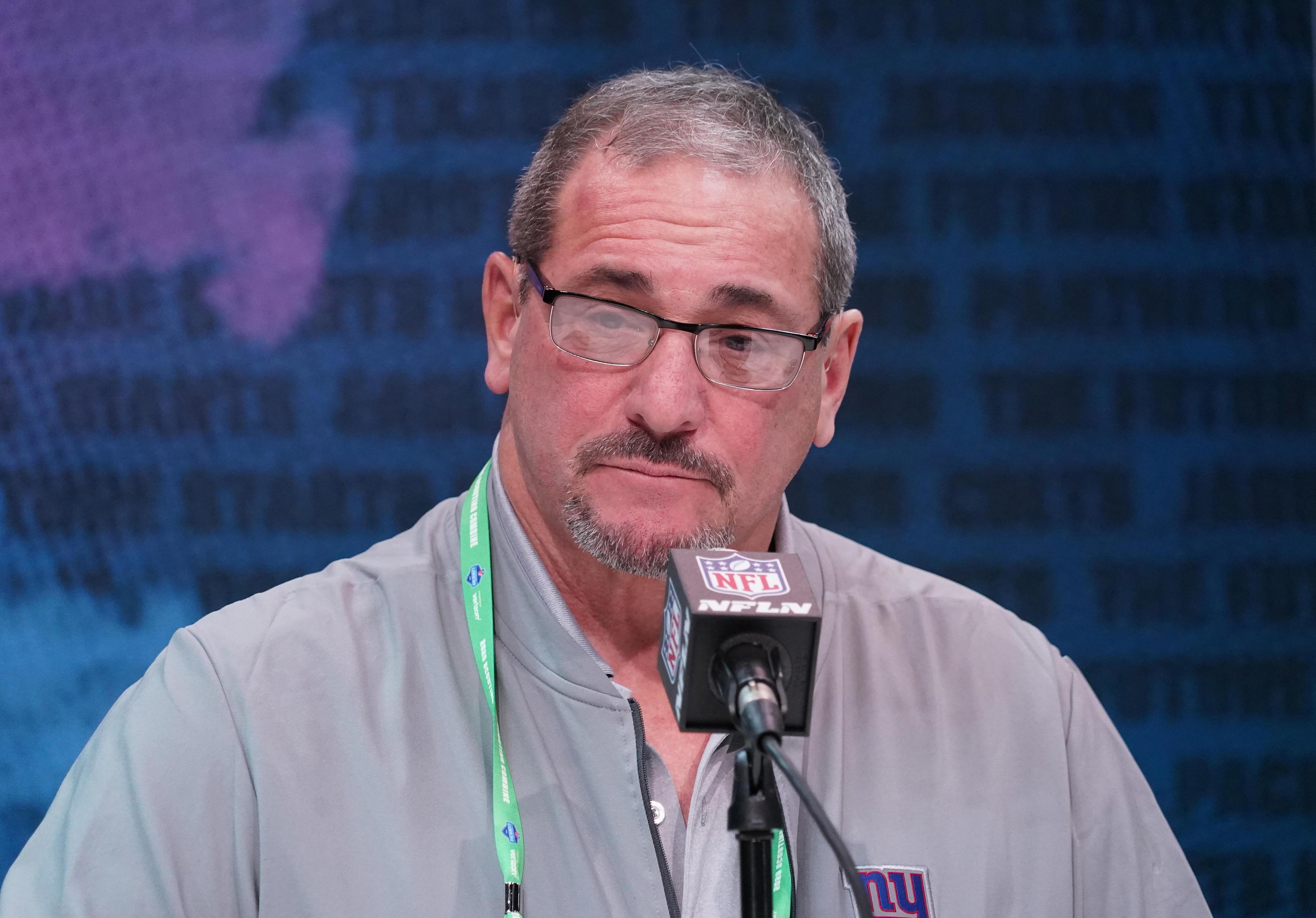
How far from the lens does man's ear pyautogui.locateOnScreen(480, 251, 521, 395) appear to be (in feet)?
5.87

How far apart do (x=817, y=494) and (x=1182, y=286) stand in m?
0.76

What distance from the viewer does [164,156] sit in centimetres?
205

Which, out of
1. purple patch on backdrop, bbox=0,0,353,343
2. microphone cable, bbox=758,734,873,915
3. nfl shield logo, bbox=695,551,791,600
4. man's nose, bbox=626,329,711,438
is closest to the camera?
microphone cable, bbox=758,734,873,915

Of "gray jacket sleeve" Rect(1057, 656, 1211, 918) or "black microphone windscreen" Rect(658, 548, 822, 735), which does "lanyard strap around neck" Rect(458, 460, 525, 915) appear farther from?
"gray jacket sleeve" Rect(1057, 656, 1211, 918)

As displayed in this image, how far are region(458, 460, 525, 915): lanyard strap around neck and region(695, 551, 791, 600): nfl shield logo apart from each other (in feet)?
1.77

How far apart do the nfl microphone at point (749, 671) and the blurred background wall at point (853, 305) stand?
47.3 inches

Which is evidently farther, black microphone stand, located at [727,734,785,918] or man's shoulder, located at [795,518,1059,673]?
man's shoulder, located at [795,518,1059,673]

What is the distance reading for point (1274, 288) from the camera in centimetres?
236

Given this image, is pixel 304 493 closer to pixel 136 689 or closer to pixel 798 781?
pixel 136 689

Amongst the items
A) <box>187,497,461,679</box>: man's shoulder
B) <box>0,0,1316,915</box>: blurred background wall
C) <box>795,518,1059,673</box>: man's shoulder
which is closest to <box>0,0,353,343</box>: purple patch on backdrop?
<box>0,0,1316,915</box>: blurred background wall

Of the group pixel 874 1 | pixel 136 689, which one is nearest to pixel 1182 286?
pixel 874 1

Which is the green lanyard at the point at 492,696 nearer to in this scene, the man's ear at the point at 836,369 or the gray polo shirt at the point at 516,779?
the gray polo shirt at the point at 516,779

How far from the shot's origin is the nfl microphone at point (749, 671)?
101 cm

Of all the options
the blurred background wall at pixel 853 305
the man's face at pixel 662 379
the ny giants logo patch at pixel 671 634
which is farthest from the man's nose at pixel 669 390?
the blurred background wall at pixel 853 305
